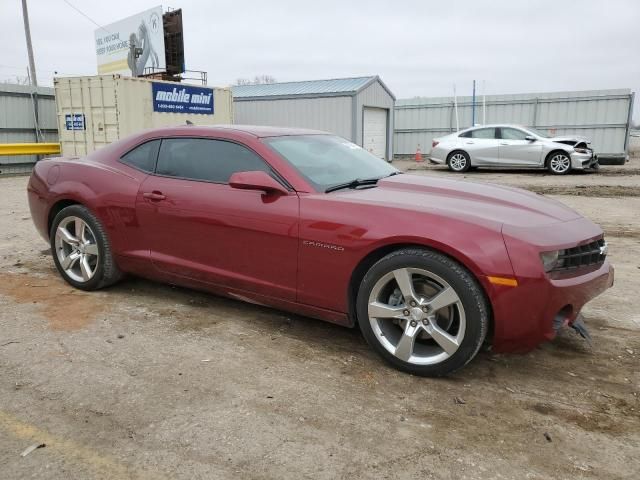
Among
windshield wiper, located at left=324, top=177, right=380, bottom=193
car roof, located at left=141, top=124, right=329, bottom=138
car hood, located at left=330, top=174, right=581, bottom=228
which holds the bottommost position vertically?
car hood, located at left=330, top=174, right=581, bottom=228

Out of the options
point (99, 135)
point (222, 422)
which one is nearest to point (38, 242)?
point (222, 422)

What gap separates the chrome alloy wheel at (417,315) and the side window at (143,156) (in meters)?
2.19

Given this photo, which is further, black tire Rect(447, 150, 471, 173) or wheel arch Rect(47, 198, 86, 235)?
black tire Rect(447, 150, 471, 173)

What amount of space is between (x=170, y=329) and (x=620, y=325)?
326 centimetres

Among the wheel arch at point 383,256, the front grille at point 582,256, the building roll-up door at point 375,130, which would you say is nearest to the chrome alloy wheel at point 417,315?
the wheel arch at point 383,256

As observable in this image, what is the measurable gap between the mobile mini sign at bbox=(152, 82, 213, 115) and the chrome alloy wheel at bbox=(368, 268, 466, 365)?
572 inches

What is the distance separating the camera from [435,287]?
3.10 meters

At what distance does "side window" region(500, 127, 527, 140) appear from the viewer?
52.2ft

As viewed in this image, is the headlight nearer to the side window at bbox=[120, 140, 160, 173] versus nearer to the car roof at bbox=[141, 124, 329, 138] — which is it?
the car roof at bbox=[141, 124, 329, 138]

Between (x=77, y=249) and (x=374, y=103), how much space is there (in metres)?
17.6

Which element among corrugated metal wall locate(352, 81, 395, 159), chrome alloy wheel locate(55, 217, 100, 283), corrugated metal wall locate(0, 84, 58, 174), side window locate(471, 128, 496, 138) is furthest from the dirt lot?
corrugated metal wall locate(352, 81, 395, 159)

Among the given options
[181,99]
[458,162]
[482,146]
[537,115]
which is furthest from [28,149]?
[537,115]

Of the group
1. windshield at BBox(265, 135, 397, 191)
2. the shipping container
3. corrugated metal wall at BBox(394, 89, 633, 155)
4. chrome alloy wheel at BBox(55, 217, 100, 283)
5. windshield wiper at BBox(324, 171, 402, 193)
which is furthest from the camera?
corrugated metal wall at BBox(394, 89, 633, 155)

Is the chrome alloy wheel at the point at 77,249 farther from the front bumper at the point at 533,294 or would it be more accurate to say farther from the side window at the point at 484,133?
the side window at the point at 484,133
